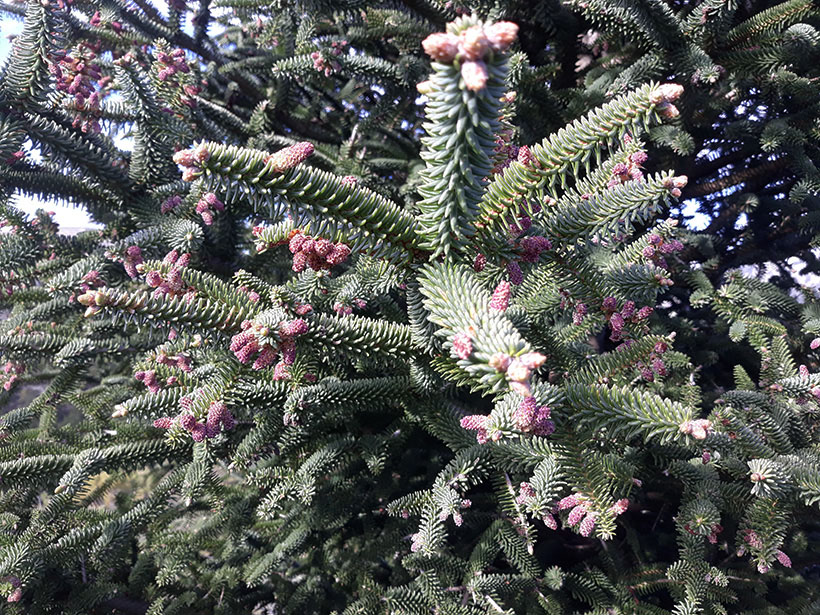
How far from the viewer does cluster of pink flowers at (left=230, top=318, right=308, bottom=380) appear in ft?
3.59

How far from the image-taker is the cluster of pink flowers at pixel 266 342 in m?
1.09

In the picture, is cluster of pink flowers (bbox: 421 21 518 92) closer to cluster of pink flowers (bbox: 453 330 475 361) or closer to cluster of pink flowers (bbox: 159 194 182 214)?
cluster of pink flowers (bbox: 453 330 475 361)

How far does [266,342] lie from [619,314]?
1.11 metres

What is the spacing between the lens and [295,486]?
1.84 metres

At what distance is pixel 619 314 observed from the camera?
1528 mm

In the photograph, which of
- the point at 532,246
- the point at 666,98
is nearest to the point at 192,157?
the point at 532,246

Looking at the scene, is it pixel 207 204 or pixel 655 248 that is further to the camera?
pixel 207 204

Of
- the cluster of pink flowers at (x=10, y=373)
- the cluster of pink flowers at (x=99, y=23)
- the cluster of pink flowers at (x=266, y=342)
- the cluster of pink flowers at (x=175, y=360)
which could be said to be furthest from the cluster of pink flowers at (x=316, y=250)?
the cluster of pink flowers at (x=99, y=23)

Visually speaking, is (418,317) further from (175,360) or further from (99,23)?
(99,23)

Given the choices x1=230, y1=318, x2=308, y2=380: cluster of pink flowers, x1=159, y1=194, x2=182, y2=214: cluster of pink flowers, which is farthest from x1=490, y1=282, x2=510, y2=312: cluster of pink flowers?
x1=159, y1=194, x2=182, y2=214: cluster of pink flowers

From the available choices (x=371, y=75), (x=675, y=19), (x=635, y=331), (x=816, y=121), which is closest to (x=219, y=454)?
(x=635, y=331)

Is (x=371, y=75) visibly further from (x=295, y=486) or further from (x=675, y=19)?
(x=295, y=486)

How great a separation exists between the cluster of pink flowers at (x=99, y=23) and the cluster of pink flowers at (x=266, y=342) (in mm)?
3100

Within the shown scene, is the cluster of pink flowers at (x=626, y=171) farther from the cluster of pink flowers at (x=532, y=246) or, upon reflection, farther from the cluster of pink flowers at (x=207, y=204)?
Answer: the cluster of pink flowers at (x=207, y=204)
